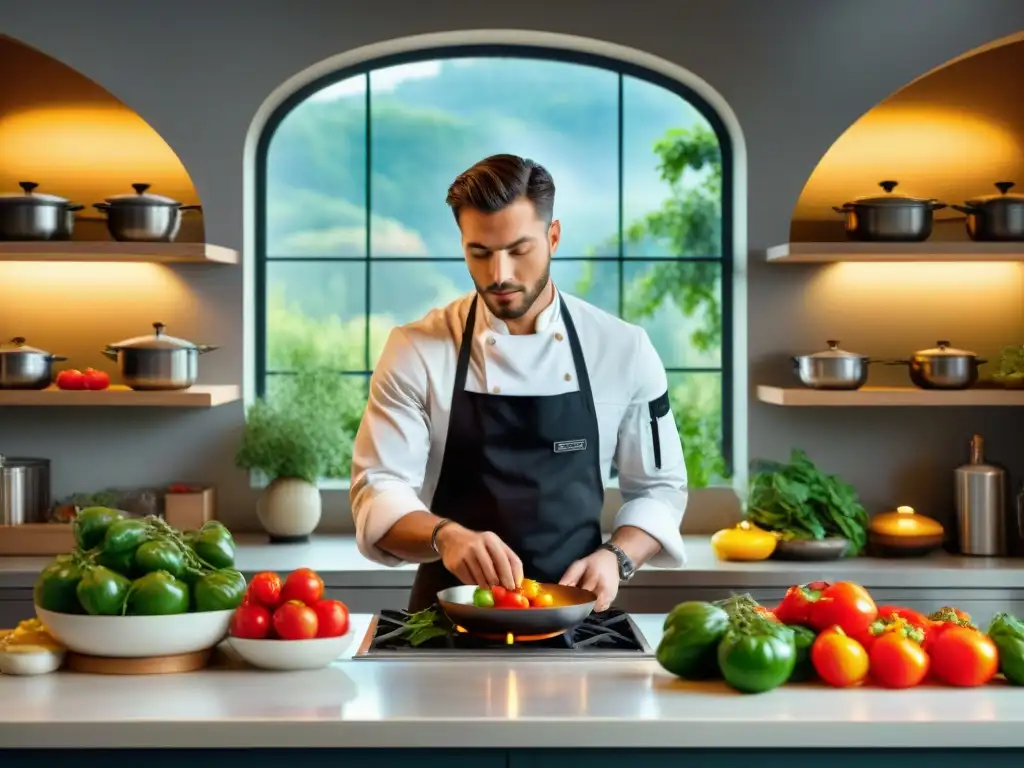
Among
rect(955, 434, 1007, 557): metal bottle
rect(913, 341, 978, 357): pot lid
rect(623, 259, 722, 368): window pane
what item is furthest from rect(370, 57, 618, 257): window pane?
rect(955, 434, 1007, 557): metal bottle

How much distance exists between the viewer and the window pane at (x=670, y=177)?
16.6 ft

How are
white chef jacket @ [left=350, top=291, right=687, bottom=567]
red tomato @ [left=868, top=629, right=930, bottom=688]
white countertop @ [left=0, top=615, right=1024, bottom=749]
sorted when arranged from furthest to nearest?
white chef jacket @ [left=350, top=291, right=687, bottom=567]
red tomato @ [left=868, top=629, right=930, bottom=688]
white countertop @ [left=0, top=615, right=1024, bottom=749]

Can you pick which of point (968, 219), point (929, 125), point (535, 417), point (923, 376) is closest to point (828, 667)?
point (535, 417)

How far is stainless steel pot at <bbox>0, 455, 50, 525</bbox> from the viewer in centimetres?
446

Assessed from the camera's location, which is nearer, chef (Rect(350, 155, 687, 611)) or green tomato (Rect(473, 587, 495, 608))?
green tomato (Rect(473, 587, 495, 608))

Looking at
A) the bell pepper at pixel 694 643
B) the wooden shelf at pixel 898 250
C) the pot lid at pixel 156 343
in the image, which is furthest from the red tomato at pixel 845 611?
the pot lid at pixel 156 343

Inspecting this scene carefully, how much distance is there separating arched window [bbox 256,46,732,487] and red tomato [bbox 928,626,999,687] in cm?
284

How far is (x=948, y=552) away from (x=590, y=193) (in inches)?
78.1

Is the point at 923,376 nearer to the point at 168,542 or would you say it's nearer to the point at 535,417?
the point at 535,417

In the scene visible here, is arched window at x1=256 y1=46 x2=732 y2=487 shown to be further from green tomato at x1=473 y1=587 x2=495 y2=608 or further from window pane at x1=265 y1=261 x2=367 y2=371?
green tomato at x1=473 y1=587 x2=495 y2=608

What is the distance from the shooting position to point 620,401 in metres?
3.12

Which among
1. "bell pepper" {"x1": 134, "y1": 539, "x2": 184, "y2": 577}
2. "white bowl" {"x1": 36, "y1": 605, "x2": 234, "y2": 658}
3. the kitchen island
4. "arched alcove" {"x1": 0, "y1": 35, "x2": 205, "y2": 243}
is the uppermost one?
"arched alcove" {"x1": 0, "y1": 35, "x2": 205, "y2": 243}

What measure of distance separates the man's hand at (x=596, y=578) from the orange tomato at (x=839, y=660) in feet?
1.92

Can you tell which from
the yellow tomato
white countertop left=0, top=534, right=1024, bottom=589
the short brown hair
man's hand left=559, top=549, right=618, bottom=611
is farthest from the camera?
the yellow tomato
